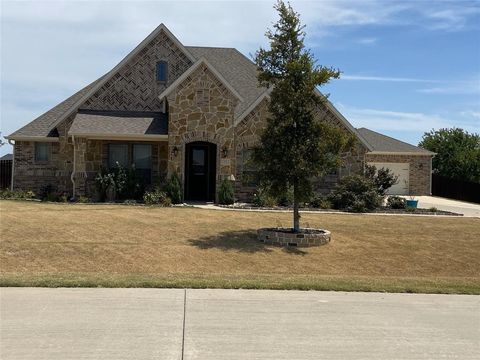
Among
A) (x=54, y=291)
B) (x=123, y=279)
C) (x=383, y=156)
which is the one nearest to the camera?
(x=54, y=291)

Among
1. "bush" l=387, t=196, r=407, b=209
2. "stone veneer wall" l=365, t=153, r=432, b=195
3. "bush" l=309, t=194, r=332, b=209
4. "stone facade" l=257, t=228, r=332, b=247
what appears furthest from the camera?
"stone veneer wall" l=365, t=153, r=432, b=195

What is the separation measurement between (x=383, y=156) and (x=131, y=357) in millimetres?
31210

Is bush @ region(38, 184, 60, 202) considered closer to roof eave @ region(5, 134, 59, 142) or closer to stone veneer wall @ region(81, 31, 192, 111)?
roof eave @ region(5, 134, 59, 142)

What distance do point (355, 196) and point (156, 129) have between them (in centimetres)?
845

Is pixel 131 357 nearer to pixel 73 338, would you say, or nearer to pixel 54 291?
pixel 73 338

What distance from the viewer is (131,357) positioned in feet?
18.1

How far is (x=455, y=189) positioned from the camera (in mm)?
35406

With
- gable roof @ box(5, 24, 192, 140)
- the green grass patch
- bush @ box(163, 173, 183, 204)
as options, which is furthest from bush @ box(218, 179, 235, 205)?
the green grass patch

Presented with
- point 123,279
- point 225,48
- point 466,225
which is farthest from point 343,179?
point 123,279

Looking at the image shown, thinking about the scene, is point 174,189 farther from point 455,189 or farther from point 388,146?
point 455,189

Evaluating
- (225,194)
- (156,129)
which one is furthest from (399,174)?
(156,129)

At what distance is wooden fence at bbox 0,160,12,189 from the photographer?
83.5ft

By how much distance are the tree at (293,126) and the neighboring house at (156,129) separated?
6.89 meters

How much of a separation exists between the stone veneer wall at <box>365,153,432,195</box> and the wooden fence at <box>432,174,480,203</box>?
1.62 meters
